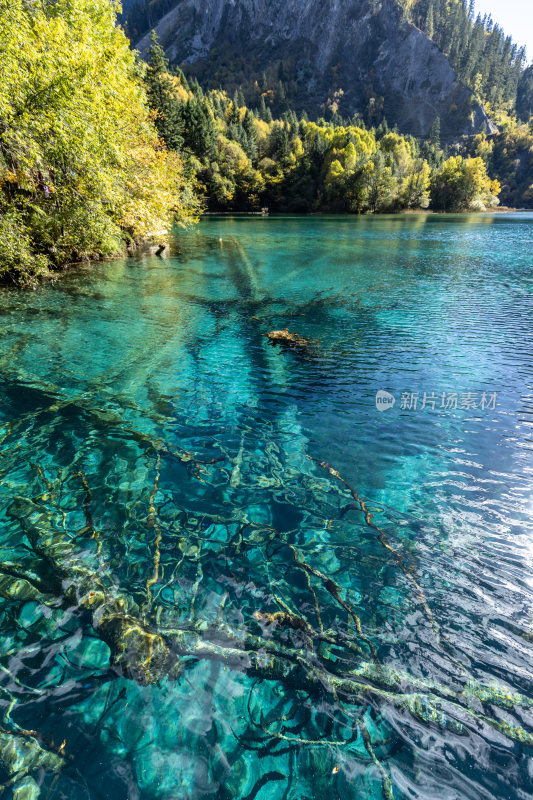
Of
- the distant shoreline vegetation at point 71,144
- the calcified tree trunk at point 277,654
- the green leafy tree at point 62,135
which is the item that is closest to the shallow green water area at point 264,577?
the calcified tree trunk at point 277,654

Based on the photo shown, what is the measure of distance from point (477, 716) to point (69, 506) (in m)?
5.82

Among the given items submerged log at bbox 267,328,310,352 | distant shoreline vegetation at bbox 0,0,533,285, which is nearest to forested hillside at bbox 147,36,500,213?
distant shoreline vegetation at bbox 0,0,533,285

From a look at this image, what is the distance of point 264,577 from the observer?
474cm

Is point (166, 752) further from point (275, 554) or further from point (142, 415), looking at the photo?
point (142, 415)

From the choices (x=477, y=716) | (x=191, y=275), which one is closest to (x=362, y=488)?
(x=477, y=716)
